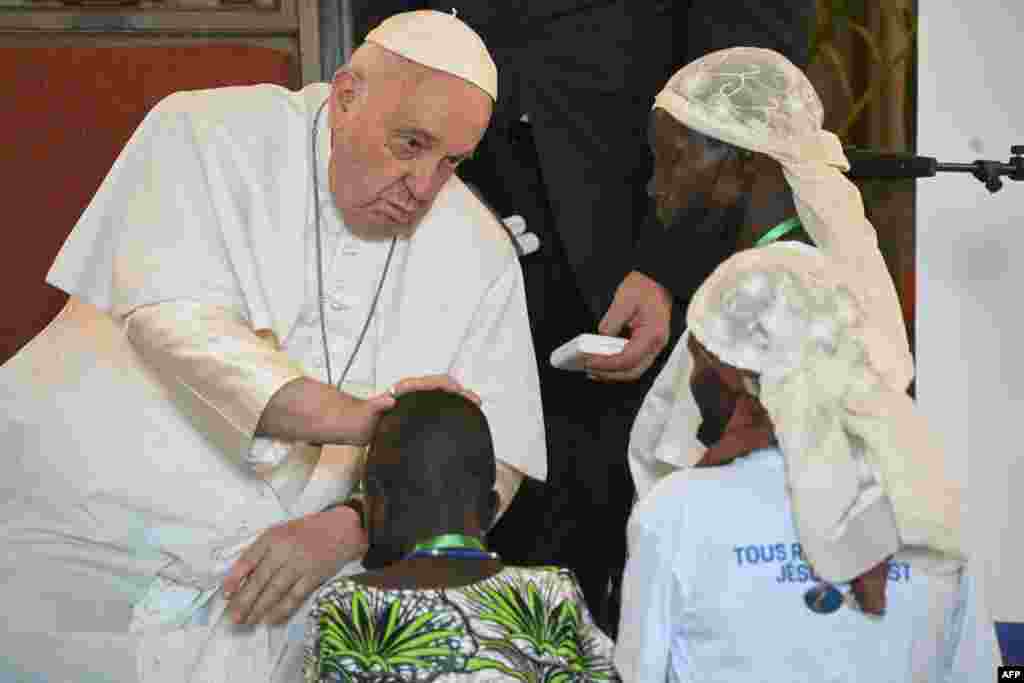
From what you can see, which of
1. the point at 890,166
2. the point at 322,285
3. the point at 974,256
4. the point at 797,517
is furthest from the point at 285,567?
the point at 974,256

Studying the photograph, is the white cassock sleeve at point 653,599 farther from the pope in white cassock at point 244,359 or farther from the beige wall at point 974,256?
the beige wall at point 974,256

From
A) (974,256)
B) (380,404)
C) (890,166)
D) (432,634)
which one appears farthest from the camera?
(974,256)

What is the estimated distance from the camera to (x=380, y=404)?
11.4 feet

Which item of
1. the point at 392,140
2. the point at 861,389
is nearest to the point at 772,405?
the point at 861,389

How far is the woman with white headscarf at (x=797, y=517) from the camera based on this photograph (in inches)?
119

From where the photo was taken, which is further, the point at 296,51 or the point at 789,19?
the point at 296,51

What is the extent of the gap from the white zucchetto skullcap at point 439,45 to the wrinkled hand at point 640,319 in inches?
24.8

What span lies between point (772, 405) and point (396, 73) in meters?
1.26

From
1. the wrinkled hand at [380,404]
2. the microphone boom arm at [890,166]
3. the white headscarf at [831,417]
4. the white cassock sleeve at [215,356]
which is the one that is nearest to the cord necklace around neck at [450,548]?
the wrinkled hand at [380,404]

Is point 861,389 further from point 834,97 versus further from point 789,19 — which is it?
point 834,97

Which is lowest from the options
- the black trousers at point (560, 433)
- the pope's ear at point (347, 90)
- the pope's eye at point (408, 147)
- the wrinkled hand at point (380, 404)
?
the black trousers at point (560, 433)

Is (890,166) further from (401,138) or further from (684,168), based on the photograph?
(401,138)

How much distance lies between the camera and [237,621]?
3521 millimetres

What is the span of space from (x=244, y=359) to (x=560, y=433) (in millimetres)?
1239
